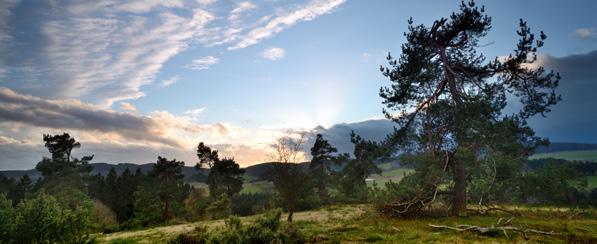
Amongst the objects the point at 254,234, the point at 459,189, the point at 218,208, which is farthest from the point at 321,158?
the point at 254,234

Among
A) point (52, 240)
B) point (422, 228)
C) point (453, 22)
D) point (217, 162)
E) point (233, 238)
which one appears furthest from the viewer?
point (217, 162)

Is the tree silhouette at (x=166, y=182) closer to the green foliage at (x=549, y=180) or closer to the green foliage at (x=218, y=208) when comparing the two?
the green foliage at (x=218, y=208)

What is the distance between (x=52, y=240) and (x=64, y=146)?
56.2 meters

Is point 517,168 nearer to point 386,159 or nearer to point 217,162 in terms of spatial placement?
point 386,159

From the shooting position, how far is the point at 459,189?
80.3 feet

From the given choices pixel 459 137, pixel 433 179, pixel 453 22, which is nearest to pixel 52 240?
pixel 433 179

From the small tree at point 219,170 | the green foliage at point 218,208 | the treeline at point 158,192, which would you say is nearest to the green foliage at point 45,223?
the treeline at point 158,192

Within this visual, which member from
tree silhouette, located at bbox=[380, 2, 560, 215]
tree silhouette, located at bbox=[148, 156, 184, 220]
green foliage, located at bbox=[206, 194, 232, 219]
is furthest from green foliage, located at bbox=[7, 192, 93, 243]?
tree silhouette, located at bbox=[148, 156, 184, 220]

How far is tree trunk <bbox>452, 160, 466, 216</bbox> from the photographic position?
24.1m

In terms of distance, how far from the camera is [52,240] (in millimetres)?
12617

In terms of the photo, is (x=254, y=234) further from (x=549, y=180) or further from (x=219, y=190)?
(x=219, y=190)

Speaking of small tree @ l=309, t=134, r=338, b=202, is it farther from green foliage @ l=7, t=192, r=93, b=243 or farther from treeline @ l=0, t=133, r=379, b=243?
green foliage @ l=7, t=192, r=93, b=243

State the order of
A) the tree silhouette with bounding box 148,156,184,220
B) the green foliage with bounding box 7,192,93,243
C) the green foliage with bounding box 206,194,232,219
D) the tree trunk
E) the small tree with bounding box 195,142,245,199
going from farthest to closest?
the small tree with bounding box 195,142,245,199
the tree silhouette with bounding box 148,156,184,220
the green foliage with bounding box 206,194,232,219
the tree trunk
the green foliage with bounding box 7,192,93,243

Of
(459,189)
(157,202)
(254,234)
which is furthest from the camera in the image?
(157,202)
